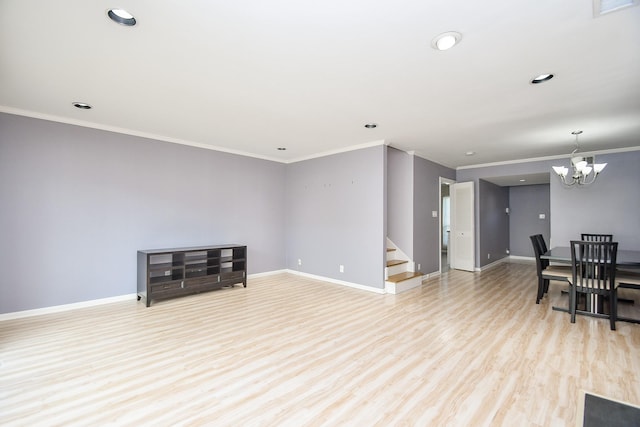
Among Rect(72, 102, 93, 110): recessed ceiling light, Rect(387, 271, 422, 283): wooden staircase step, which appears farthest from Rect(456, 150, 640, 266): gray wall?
Rect(72, 102, 93, 110): recessed ceiling light

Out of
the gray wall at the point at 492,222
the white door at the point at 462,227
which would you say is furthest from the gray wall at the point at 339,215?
the gray wall at the point at 492,222

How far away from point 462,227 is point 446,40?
19.1 ft

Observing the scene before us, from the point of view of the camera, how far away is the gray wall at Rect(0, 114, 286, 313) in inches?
141

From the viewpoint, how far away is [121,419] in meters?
1.81

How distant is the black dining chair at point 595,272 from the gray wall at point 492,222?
3.34 m

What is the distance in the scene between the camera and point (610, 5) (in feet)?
5.65

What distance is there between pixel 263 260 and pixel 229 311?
2.21 m

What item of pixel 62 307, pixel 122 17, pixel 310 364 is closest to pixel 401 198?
pixel 310 364

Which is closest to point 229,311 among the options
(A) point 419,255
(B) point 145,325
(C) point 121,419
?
(B) point 145,325

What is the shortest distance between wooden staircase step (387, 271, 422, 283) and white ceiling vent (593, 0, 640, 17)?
3878mm

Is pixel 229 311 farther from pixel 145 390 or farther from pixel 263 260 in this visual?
pixel 263 260

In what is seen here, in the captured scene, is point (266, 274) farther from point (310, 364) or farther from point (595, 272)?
point (595, 272)

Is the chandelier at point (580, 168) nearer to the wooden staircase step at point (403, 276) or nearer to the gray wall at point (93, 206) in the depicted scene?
the wooden staircase step at point (403, 276)

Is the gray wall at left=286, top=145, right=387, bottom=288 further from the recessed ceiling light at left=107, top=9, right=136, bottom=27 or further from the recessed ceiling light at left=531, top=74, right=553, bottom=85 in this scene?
the recessed ceiling light at left=107, top=9, right=136, bottom=27
